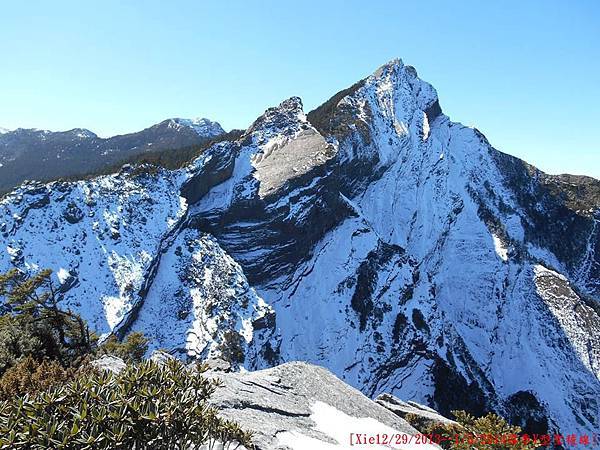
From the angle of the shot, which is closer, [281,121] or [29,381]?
[29,381]

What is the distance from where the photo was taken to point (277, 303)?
59.3 metres

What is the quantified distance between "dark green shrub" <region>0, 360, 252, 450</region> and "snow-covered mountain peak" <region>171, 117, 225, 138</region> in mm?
150007

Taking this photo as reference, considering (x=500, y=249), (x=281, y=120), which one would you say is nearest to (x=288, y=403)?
(x=281, y=120)

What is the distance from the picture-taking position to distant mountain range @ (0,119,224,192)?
108 meters

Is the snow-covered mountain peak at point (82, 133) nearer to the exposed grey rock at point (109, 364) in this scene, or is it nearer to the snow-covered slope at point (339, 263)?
the snow-covered slope at point (339, 263)

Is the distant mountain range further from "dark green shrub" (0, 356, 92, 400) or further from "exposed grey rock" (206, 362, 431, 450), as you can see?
"dark green shrub" (0, 356, 92, 400)

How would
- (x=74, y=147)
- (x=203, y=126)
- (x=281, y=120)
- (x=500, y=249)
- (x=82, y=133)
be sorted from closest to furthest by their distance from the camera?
(x=281, y=120)
(x=500, y=249)
(x=74, y=147)
(x=82, y=133)
(x=203, y=126)

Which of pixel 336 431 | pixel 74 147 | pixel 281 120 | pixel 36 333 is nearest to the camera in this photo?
pixel 336 431

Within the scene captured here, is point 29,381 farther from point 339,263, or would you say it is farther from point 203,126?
point 203,126

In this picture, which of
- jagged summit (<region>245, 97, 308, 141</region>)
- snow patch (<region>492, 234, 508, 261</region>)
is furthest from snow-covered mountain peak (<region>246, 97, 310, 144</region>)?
snow patch (<region>492, 234, 508, 261</region>)

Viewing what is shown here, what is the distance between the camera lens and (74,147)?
125250mm

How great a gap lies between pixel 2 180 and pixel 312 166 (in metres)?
78.0

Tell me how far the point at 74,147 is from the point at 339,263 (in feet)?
322

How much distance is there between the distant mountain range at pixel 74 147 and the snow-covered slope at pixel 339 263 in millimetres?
51403
